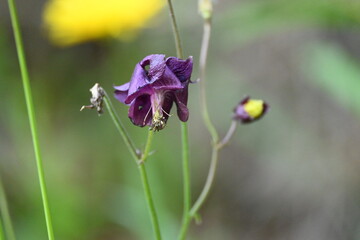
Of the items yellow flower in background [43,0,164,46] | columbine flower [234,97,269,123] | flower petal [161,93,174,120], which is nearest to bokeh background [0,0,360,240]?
yellow flower in background [43,0,164,46]

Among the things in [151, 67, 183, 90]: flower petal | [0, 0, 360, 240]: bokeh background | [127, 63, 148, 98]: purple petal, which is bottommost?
[0, 0, 360, 240]: bokeh background

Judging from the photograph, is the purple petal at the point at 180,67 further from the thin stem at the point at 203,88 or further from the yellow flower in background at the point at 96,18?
the yellow flower in background at the point at 96,18

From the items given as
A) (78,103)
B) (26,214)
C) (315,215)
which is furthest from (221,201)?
(26,214)

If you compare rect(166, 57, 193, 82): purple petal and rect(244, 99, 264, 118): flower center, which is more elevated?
rect(166, 57, 193, 82): purple petal

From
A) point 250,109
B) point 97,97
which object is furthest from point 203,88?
point 97,97

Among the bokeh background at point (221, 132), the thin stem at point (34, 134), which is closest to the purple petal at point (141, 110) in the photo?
the thin stem at point (34, 134)

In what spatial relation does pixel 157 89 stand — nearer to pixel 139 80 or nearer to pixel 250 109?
pixel 139 80

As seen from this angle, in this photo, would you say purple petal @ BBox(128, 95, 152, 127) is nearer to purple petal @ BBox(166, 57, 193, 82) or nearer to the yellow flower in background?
purple petal @ BBox(166, 57, 193, 82)
